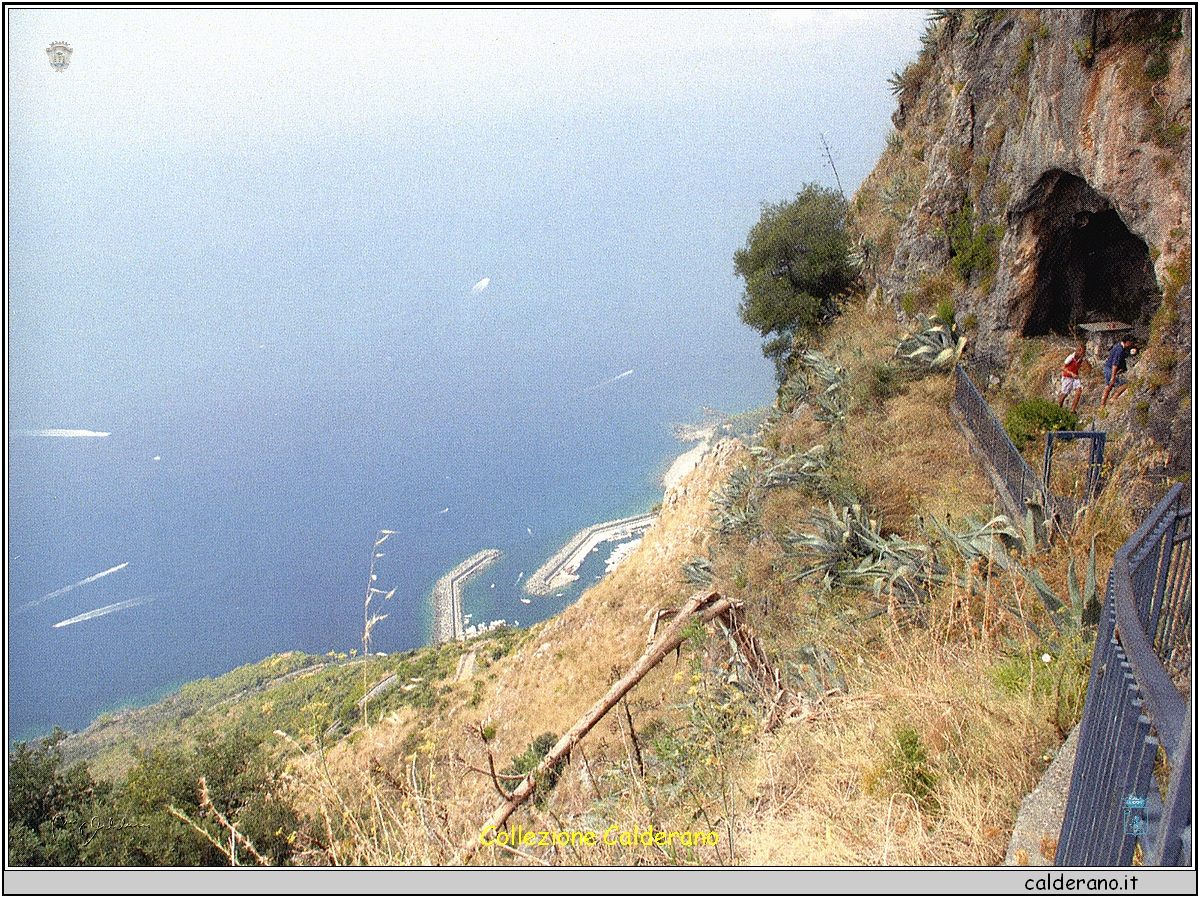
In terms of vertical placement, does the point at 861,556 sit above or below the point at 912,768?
below

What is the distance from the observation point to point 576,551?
192 ft

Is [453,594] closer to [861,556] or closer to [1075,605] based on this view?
[861,556]

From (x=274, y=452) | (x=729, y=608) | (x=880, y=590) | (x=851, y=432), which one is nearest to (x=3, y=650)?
(x=729, y=608)

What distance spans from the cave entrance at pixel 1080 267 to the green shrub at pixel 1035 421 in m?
2.17

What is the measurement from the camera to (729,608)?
15.3 feet

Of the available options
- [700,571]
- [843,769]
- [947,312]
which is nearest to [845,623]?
[843,769]

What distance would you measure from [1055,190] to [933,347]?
2781mm

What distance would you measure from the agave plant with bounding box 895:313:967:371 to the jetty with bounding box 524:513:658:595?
4044cm

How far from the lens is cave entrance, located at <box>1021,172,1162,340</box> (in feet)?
30.7

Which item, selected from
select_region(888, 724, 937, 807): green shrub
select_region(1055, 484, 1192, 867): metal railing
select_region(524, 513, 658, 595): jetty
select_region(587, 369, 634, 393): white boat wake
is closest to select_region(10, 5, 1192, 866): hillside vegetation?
select_region(888, 724, 937, 807): green shrub

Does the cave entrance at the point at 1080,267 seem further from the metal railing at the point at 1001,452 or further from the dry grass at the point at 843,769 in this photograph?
the dry grass at the point at 843,769

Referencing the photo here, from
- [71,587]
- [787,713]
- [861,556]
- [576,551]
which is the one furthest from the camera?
[576,551]

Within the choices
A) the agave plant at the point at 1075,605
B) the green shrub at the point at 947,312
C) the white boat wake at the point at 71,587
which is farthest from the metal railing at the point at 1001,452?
the white boat wake at the point at 71,587

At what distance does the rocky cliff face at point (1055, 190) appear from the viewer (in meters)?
6.66
